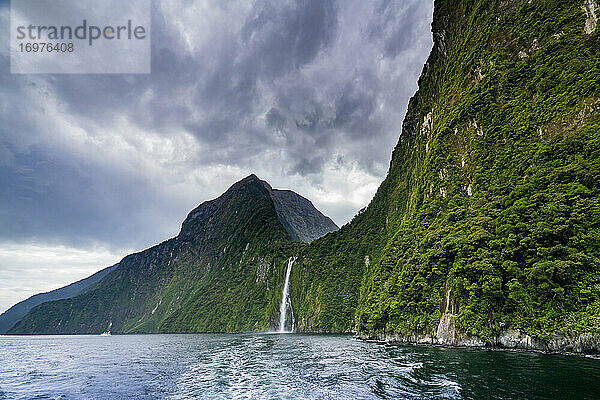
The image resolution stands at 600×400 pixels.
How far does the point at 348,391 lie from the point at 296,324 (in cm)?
15376

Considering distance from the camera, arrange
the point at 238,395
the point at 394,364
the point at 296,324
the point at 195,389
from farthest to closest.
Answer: the point at 296,324
the point at 394,364
the point at 195,389
the point at 238,395

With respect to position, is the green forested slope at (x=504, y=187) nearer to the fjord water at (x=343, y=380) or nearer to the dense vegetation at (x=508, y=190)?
the dense vegetation at (x=508, y=190)

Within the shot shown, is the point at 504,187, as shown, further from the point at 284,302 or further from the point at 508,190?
the point at 284,302

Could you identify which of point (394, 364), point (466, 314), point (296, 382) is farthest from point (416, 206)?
point (296, 382)

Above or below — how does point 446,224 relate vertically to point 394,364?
above

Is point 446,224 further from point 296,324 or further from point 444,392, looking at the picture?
point 296,324

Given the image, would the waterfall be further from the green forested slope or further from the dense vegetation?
the dense vegetation

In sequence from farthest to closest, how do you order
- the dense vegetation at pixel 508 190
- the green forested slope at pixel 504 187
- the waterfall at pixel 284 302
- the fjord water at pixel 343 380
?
the waterfall at pixel 284 302 → the green forested slope at pixel 504 187 → the dense vegetation at pixel 508 190 → the fjord water at pixel 343 380

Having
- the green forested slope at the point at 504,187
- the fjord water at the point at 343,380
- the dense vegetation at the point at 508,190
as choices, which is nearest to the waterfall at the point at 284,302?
the green forested slope at the point at 504,187

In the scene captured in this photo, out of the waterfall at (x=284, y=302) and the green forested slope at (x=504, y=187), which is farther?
the waterfall at (x=284, y=302)

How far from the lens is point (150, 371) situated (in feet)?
134

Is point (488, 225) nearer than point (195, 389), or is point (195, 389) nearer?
point (195, 389)

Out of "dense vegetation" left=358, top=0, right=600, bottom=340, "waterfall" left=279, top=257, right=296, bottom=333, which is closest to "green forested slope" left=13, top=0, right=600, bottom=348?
"dense vegetation" left=358, top=0, right=600, bottom=340

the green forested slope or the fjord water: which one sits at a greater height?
the green forested slope
